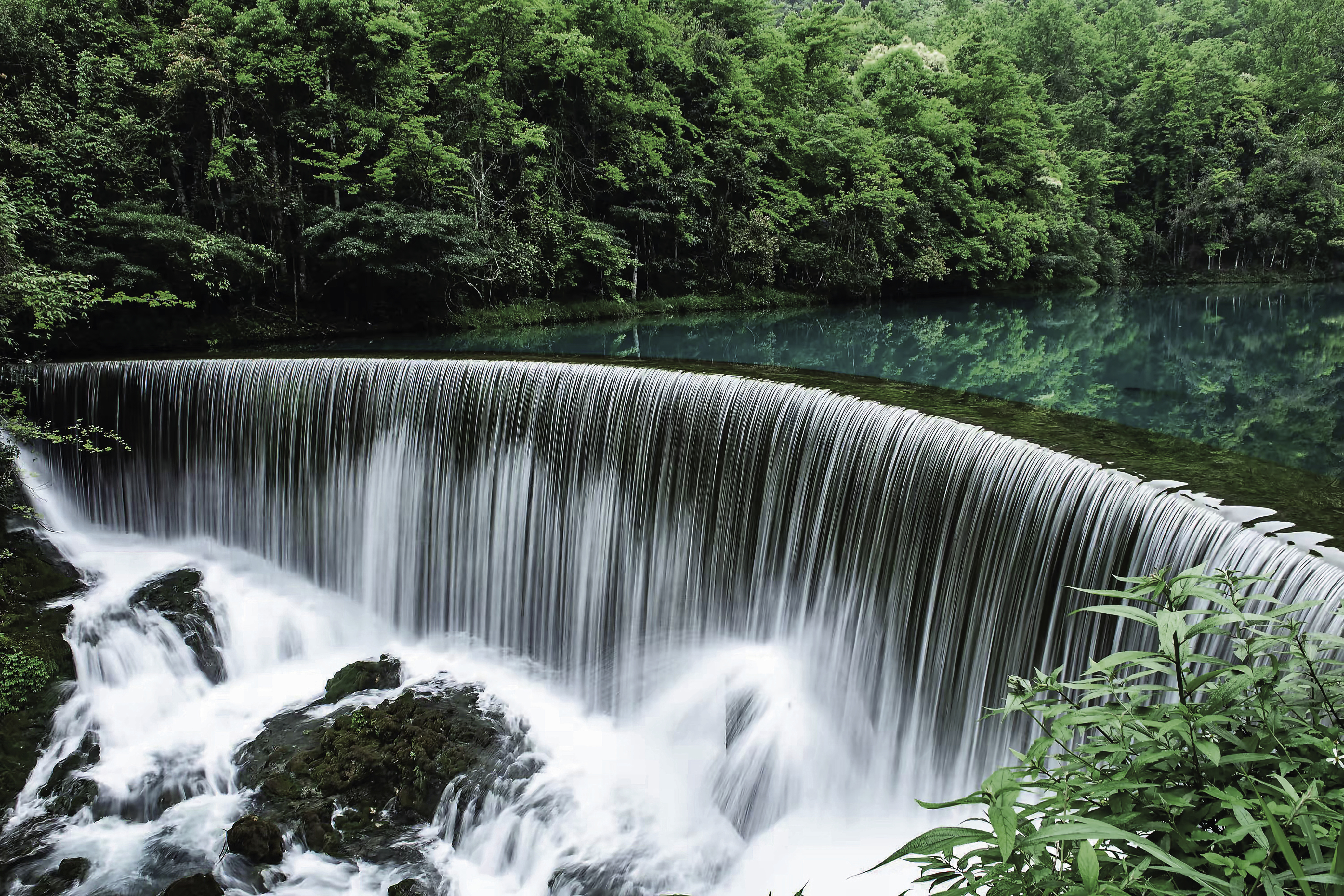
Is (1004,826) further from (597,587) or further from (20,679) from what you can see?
(20,679)

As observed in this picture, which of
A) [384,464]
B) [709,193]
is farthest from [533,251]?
[384,464]

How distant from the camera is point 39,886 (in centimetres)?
542

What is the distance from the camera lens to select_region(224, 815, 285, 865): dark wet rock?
18.3 feet

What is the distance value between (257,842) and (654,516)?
4076mm

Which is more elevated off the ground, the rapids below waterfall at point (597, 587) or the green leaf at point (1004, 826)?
the green leaf at point (1004, 826)

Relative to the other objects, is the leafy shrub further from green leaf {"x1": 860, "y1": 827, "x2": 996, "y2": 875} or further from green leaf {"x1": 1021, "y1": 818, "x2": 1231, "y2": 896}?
green leaf {"x1": 1021, "y1": 818, "x2": 1231, "y2": 896}

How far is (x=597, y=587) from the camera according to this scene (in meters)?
7.88

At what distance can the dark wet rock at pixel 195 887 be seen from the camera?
16.7 ft

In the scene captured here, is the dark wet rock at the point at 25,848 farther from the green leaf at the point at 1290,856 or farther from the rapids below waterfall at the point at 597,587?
the green leaf at the point at 1290,856

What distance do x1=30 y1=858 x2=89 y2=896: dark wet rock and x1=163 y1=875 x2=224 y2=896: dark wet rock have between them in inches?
33.9

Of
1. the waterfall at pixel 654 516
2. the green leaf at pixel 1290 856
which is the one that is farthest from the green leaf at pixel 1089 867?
the waterfall at pixel 654 516

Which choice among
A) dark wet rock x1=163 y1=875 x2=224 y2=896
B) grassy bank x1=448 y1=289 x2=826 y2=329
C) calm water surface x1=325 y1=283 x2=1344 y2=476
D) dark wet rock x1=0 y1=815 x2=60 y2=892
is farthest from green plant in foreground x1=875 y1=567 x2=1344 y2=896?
grassy bank x1=448 y1=289 x2=826 y2=329

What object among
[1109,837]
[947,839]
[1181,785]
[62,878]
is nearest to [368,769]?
[62,878]

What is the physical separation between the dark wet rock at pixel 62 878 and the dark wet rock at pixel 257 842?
999 millimetres
